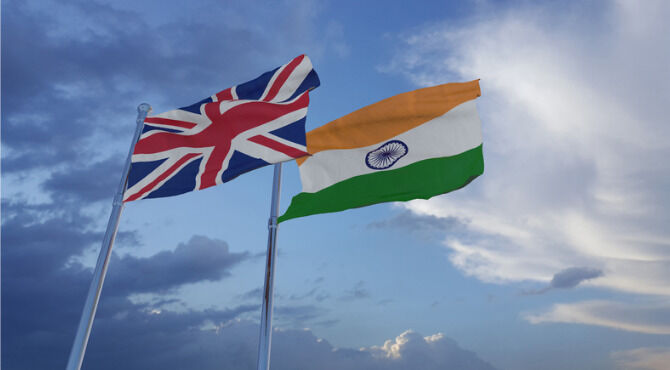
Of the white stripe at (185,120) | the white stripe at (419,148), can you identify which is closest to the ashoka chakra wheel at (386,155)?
the white stripe at (419,148)

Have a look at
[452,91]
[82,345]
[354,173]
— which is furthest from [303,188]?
[82,345]

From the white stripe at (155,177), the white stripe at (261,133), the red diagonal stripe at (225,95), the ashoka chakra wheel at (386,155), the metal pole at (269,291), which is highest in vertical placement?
the red diagonal stripe at (225,95)

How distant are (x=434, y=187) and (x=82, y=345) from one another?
9.56 metres

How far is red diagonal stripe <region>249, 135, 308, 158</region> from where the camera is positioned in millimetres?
12158

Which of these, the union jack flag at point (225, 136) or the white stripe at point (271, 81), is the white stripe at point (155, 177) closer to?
the union jack flag at point (225, 136)

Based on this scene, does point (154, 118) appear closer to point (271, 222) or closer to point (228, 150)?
point (228, 150)

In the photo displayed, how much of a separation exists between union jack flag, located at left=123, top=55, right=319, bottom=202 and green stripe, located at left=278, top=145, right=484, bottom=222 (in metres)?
2.45

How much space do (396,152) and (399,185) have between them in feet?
3.59

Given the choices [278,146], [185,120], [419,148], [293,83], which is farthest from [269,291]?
[419,148]

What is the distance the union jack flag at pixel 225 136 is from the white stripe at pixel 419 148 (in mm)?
2439

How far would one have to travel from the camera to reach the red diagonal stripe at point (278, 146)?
12.2 metres

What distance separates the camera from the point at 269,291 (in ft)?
37.3

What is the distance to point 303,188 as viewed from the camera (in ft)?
49.1

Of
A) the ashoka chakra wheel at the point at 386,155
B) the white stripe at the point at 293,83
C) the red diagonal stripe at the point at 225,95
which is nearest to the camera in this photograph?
the white stripe at the point at 293,83
